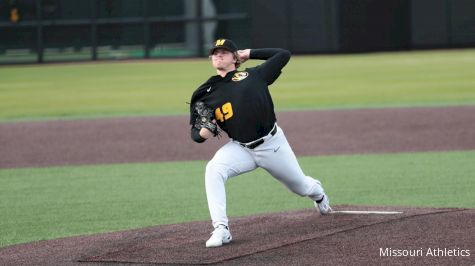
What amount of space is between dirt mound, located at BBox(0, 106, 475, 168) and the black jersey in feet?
18.6

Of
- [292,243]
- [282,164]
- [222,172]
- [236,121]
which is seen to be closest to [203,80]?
[282,164]

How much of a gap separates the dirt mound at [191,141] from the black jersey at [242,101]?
18.6 feet

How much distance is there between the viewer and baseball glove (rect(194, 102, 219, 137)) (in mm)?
7133

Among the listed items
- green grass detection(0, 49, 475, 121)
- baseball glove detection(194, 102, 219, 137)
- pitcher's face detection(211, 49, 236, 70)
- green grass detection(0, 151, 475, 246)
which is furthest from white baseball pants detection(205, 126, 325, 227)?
green grass detection(0, 49, 475, 121)

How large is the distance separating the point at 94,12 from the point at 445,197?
23.0 meters

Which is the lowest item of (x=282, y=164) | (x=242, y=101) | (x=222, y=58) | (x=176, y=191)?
(x=176, y=191)

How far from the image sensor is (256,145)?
7.36 metres

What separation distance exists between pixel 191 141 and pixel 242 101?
741 cm

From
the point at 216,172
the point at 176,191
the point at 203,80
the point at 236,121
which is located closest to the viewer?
the point at 216,172

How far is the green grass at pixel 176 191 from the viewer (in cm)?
898

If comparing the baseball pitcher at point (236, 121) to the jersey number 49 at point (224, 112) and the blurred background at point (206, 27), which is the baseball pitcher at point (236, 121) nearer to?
the jersey number 49 at point (224, 112)

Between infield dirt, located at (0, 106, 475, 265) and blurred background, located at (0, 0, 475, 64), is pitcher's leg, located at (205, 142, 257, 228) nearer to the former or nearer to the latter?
infield dirt, located at (0, 106, 475, 265)

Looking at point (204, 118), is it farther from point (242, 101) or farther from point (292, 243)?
point (292, 243)

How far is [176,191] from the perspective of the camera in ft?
34.5
